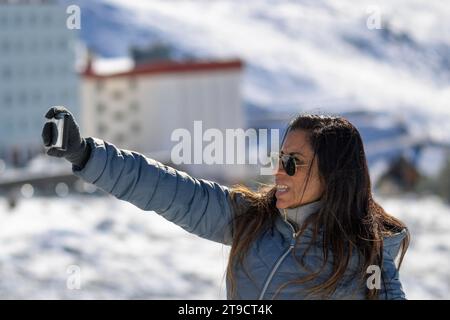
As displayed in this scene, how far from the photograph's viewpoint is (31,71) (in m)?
19.2

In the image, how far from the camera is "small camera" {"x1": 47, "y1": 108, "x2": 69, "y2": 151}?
54 centimetres

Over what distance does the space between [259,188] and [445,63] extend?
2735 centimetres

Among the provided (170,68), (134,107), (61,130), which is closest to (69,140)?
(61,130)

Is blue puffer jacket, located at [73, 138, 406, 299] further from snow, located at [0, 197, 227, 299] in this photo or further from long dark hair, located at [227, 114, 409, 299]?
snow, located at [0, 197, 227, 299]

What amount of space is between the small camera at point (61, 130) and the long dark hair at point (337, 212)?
4.0 inches

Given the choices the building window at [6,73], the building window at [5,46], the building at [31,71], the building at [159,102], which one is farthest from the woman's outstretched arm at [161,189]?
the building window at [5,46]

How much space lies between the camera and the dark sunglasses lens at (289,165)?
587 mm

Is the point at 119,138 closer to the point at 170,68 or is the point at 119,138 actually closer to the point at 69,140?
the point at 170,68

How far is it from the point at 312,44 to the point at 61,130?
31921 mm

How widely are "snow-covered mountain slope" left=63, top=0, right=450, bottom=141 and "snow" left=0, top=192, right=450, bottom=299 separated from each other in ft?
31.1

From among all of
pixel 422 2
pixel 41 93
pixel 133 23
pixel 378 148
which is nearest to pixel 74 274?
pixel 41 93

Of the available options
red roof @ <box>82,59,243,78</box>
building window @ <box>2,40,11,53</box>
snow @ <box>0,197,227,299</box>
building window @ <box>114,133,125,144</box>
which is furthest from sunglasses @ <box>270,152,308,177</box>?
building window @ <box>2,40,11,53</box>

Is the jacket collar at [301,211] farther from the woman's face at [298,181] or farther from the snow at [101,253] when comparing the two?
the snow at [101,253]

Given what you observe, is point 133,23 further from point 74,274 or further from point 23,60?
point 74,274
